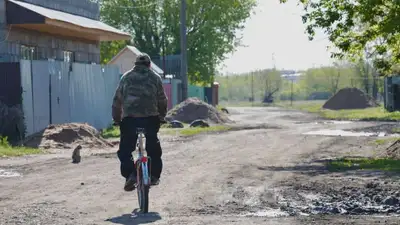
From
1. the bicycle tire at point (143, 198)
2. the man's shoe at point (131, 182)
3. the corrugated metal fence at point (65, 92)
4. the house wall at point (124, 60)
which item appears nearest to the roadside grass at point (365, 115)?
the house wall at point (124, 60)

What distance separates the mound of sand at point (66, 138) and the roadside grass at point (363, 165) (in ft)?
25.2

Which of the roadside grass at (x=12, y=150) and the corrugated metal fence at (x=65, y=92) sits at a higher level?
the corrugated metal fence at (x=65, y=92)

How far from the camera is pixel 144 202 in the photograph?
1027 centimetres

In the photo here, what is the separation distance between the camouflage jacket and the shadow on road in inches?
52.0

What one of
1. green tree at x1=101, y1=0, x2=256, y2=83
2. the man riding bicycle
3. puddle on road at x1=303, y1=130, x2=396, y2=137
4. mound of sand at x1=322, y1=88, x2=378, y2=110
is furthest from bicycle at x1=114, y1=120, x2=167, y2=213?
mound of sand at x1=322, y1=88, x2=378, y2=110

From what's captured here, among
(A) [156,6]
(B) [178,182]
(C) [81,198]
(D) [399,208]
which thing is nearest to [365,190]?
(D) [399,208]

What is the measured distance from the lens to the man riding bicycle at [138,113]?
10.9 m

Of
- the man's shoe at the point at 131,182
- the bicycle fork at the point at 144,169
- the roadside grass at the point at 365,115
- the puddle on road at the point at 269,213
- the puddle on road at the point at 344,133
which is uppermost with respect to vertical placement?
the bicycle fork at the point at 144,169

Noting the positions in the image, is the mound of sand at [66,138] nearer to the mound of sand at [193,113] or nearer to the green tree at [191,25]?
the mound of sand at [193,113]

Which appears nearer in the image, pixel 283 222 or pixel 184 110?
pixel 283 222

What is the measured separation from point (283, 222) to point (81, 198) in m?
3.21

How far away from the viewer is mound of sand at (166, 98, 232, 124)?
38.3 meters

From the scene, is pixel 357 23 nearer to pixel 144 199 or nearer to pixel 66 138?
pixel 66 138

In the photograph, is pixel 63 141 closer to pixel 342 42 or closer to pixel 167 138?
pixel 167 138
